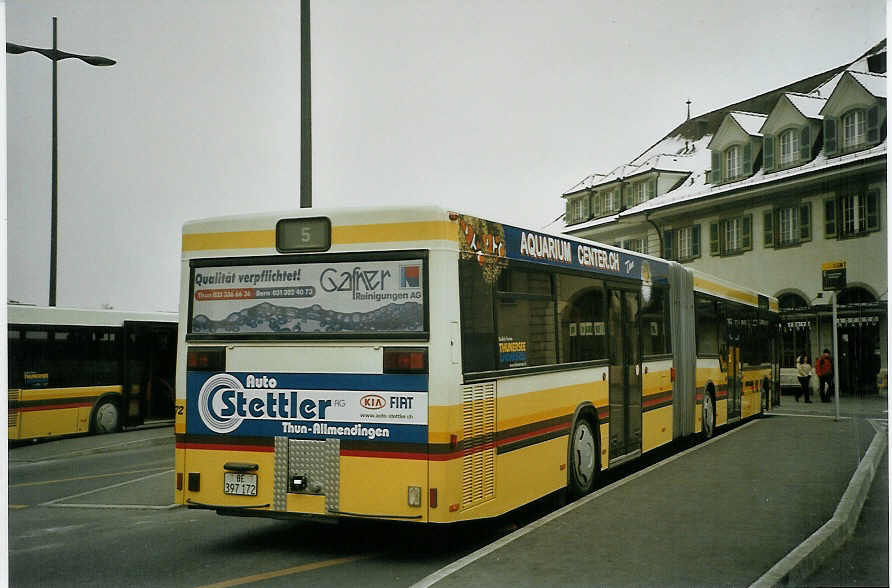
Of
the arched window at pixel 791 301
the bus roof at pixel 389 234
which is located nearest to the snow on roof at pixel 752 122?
the arched window at pixel 791 301

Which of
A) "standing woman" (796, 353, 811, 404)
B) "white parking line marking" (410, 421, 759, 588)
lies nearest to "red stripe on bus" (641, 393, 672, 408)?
"white parking line marking" (410, 421, 759, 588)

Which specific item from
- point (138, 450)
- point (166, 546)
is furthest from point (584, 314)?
point (138, 450)

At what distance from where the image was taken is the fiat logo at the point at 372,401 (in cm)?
668

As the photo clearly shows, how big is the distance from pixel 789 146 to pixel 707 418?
219 inches

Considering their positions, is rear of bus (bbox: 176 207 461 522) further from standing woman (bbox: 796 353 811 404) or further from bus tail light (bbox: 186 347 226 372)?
standing woman (bbox: 796 353 811 404)

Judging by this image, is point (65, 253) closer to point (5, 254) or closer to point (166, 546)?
point (5, 254)

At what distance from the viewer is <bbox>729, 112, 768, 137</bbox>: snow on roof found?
863cm

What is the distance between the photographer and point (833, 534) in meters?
6.61

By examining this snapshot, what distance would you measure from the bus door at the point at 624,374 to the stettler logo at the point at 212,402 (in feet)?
13.6

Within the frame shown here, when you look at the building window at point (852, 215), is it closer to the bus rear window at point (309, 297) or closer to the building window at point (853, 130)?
the building window at point (853, 130)

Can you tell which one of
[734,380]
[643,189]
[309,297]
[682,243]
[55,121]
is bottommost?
[734,380]

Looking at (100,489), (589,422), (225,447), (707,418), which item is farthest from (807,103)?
(100,489)

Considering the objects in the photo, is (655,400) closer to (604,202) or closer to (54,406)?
(604,202)

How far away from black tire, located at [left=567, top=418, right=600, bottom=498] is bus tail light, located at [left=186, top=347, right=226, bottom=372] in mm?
3308
